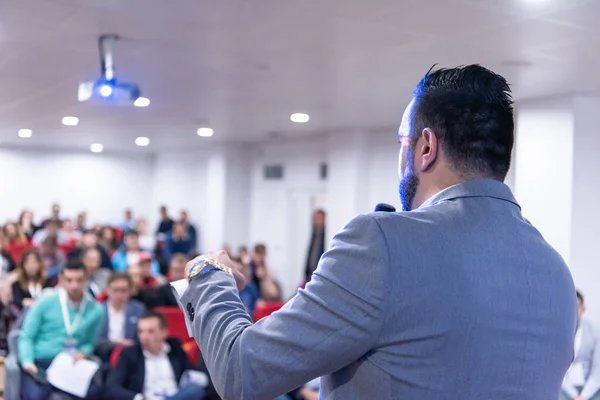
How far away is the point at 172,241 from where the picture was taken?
12992mm

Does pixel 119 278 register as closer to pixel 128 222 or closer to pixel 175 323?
pixel 175 323

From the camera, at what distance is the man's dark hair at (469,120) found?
0.93 metres

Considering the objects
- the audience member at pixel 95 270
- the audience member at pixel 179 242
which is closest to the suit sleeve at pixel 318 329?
the audience member at pixel 95 270

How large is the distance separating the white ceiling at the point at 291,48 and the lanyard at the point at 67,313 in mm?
1806

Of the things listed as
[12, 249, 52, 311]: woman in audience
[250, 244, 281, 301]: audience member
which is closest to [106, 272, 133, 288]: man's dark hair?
[12, 249, 52, 311]: woman in audience

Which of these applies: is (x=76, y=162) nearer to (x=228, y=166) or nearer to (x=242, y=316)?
(x=228, y=166)

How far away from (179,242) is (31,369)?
26.7 ft

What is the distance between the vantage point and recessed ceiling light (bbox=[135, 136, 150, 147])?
11914mm

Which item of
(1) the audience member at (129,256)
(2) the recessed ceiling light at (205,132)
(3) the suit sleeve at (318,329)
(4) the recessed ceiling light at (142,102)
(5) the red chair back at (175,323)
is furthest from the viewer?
(2) the recessed ceiling light at (205,132)

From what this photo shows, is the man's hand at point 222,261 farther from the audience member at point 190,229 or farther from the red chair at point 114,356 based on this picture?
the audience member at point 190,229

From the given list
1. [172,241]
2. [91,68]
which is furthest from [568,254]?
[172,241]

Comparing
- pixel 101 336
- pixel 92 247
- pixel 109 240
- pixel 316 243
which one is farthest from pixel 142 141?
pixel 101 336

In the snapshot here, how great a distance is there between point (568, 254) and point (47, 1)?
470 centimetres

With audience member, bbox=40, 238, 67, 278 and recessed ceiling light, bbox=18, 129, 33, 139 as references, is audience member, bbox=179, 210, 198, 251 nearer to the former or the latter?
recessed ceiling light, bbox=18, 129, 33, 139
